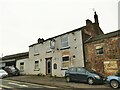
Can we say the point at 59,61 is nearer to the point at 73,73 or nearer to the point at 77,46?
the point at 77,46

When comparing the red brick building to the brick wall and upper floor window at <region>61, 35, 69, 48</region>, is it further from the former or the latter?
upper floor window at <region>61, 35, 69, 48</region>

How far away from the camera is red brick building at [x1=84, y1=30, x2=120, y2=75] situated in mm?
21486

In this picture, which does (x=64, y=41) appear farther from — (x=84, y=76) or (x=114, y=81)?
(x=114, y=81)

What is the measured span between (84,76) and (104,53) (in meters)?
4.69

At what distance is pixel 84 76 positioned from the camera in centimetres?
1927

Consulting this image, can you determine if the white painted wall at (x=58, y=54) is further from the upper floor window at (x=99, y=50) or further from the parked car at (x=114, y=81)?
the parked car at (x=114, y=81)

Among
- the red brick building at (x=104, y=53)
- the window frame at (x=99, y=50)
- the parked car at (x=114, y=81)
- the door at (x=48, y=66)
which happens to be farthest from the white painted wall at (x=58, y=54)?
the parked car at (x=114, y=81)

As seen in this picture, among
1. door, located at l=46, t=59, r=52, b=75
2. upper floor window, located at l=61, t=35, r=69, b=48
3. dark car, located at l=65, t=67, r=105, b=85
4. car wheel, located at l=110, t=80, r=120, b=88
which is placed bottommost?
car wheel, located at l=110, t=80, r=120, b=88

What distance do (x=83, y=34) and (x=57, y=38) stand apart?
464cm

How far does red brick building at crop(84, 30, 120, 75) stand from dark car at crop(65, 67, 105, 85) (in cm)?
323

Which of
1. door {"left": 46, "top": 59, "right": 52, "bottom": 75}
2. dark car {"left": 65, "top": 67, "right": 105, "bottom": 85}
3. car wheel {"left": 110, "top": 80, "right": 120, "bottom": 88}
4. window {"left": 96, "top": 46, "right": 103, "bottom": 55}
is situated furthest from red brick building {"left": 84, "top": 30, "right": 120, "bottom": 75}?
door {"left": 46, "top": 59, "right": 52, "bottom": 75}

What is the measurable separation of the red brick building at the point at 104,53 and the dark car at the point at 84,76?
10.6 feet

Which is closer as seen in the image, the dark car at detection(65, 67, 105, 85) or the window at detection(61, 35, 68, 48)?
the dark car at detection(65, 67, 105, 85)

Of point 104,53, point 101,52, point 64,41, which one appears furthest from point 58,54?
point 104,53
